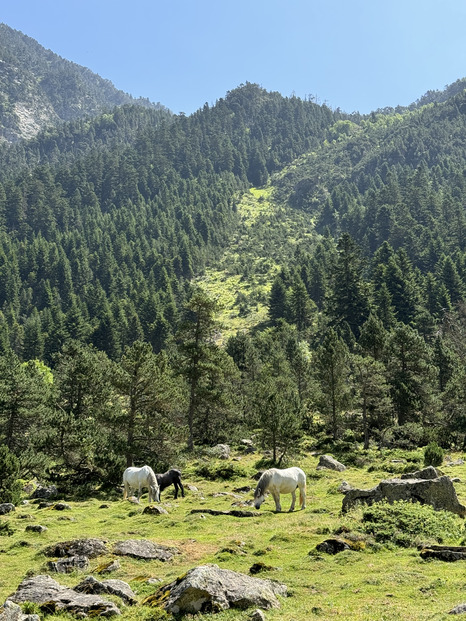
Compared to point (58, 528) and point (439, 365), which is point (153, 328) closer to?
point (439, 365)

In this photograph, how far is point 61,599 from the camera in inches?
502

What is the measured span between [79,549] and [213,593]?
8075 mm

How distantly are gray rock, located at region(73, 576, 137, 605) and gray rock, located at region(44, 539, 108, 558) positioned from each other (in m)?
4.23

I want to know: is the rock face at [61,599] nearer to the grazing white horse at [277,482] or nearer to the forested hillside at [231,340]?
the grazing white horse at [277,482]

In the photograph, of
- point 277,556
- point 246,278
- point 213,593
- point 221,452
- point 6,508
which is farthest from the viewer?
point 246,278

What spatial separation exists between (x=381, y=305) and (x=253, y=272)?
74.6 m

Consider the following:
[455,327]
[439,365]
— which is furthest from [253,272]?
[439,365]

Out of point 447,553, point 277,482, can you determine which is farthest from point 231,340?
point 447,553

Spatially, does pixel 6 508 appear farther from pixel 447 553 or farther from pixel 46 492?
pixel 447 553

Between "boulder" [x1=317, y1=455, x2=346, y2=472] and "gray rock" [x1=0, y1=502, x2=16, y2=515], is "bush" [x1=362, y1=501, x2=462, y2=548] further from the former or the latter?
"boulder" [x1=317, y1=455, x2=346, y2=472]

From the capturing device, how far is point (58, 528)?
24250 millimetres

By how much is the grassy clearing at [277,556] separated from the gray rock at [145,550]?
14.1 inches

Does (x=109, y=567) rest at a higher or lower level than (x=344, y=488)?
higher

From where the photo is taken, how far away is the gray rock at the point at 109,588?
43.7 feet
